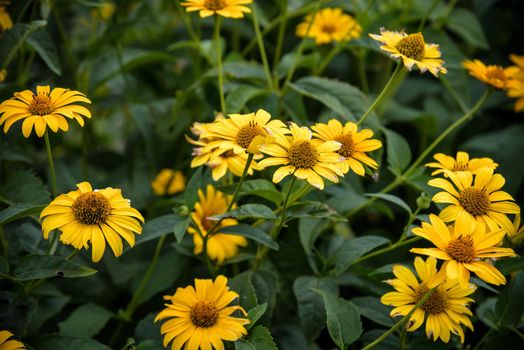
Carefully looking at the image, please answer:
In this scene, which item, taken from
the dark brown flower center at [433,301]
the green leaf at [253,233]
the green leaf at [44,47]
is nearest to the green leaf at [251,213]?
the green leaf at [253,233]

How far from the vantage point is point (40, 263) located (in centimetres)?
93

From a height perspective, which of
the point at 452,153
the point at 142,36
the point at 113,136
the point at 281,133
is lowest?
the point at 113,136

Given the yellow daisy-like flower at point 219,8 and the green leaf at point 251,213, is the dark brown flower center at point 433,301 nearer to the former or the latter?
the green leaf at point 251,213

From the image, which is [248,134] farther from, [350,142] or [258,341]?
[258,341]

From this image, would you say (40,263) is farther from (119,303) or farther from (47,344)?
(119,303)

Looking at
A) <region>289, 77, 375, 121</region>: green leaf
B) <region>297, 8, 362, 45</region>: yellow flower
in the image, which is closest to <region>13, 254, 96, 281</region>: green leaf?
<region>289, 77, 375, 121</region>: green leaf

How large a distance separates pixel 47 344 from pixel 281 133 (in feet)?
1.72

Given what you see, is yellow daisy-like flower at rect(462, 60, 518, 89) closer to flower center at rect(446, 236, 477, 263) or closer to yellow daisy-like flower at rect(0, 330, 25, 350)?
flower center at rect(446, 236, 477, 263)

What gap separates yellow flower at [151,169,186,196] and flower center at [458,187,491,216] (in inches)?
26.5

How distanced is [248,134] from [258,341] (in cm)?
32

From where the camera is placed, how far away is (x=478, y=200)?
925 mm

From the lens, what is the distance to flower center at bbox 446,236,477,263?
0.85m

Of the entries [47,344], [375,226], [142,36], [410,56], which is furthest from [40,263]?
[142,36]

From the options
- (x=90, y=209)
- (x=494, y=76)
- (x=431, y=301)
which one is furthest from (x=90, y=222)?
(x=494, y=76)
